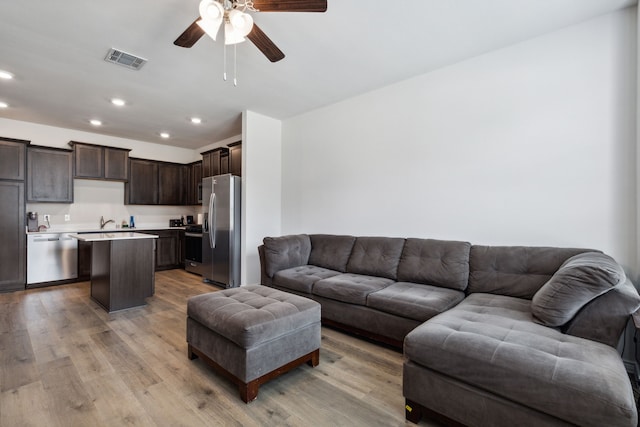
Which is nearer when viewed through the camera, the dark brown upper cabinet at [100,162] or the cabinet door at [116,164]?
the dark brown upper cabinet at [100,162]

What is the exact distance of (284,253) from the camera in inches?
145

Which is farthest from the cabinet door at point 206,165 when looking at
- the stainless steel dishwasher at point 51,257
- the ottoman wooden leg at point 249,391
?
the ottoman wooden leg at point 249,391

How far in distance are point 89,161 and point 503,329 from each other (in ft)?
21.8

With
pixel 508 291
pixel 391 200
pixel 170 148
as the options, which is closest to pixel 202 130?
pixel 170 148

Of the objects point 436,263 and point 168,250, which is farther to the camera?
point 168,250

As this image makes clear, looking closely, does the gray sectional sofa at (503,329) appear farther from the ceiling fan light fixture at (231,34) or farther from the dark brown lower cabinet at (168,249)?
the dark brown lower cabinet at (168,249)

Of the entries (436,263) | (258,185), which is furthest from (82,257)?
(436,263)

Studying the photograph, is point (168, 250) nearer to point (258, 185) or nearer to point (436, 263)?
point (258, 185)

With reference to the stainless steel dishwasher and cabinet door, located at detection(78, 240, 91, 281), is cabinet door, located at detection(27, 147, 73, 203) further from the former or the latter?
cabinet door, located at detection(78, 240, 91, 281)

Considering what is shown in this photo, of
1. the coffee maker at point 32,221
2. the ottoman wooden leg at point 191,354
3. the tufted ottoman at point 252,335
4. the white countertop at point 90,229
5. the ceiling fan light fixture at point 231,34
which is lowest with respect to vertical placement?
the ottoman wooden leg at point 191,354

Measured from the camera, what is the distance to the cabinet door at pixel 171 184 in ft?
20.9

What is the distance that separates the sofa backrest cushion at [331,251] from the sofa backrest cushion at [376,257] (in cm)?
10

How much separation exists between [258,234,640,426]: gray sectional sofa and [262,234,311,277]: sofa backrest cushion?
791mm

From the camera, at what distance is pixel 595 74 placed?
2.40 m
